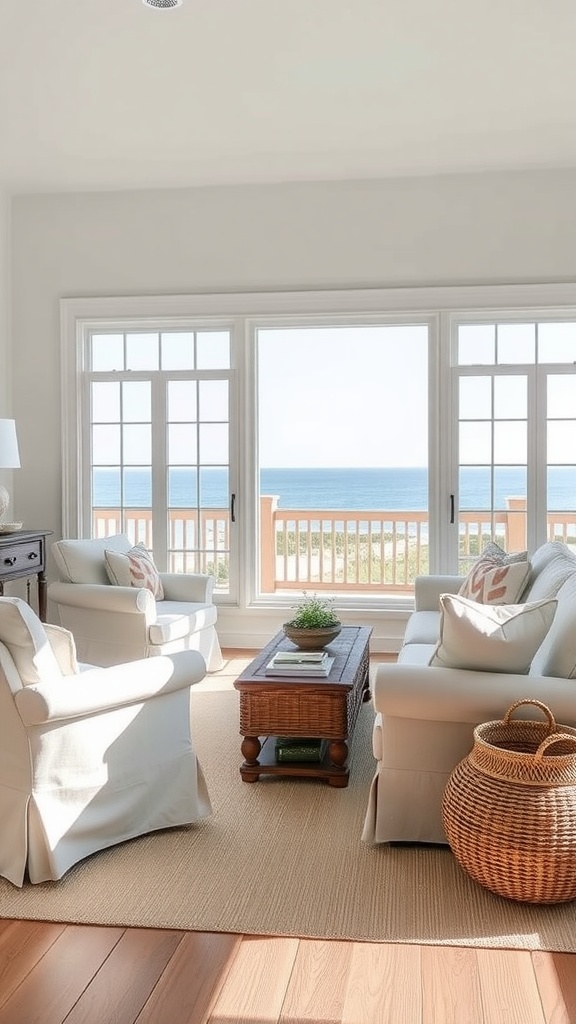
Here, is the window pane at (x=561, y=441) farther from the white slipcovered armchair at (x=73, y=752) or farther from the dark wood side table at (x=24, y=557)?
the white slipcovered armchair at (x=73, y=752)

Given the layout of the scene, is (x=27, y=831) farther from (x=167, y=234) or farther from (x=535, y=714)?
(x=167, y=234)

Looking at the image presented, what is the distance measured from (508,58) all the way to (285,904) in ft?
13.0

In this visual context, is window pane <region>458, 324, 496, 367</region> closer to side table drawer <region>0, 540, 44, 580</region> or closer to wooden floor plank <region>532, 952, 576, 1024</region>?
side table drawer <region>0, 540, 44, 580</region>

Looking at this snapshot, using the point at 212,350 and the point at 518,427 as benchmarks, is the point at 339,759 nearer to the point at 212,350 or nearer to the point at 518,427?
the point at 518,427

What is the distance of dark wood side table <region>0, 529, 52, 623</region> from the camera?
521 cm

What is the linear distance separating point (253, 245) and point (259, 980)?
4910mm

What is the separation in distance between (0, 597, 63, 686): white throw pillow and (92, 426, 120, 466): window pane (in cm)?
382

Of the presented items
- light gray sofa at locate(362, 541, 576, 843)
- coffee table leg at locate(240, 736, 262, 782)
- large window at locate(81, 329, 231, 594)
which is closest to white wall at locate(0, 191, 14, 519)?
large window at locate(81, 329, 231, 594)

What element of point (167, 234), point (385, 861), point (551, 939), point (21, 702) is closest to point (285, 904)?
point (385, 861)

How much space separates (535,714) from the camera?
112 inches

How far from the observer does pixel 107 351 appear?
6.41 meters

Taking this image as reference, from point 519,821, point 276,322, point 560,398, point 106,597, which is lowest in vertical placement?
point 519,821

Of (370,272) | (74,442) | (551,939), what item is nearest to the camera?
(551,939)

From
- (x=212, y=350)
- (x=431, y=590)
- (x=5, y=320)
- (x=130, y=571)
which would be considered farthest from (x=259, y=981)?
(x=5, y=320)
